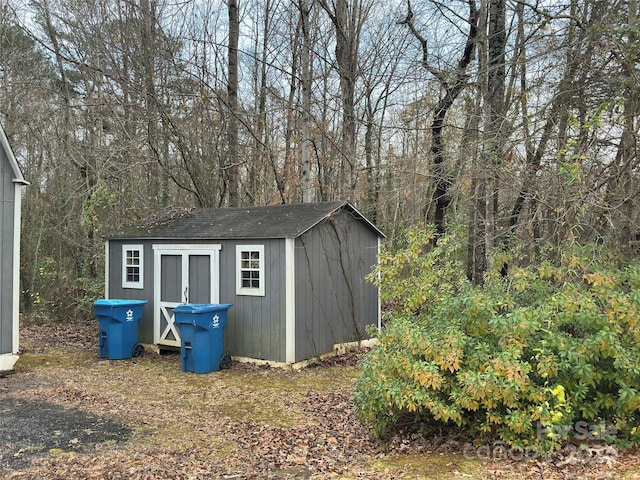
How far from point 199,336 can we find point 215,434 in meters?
3.04

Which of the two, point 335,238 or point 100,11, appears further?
point 100,11

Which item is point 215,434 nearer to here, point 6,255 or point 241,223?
point 241,223

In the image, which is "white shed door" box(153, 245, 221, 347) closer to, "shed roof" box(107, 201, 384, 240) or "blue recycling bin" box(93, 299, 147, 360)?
"shed roof" box(107, 201, 384, 240)

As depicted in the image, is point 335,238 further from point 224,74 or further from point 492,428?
point 224,74

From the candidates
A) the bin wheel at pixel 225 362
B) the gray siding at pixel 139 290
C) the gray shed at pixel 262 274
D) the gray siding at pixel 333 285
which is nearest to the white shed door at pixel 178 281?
the gray shed at pixel 262 274

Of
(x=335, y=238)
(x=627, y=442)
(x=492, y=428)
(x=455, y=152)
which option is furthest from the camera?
(x=335, y=238)

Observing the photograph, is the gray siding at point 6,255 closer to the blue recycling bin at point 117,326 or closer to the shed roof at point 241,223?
the blue recycling bin at point 117,326

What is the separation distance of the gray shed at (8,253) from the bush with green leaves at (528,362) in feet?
20.1

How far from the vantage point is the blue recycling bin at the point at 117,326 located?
9406 millimetres

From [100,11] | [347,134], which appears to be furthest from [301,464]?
[100,11]

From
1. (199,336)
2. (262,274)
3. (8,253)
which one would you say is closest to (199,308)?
(199,336)

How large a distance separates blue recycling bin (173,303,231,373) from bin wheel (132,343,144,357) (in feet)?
5.47

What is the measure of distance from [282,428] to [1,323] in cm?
513

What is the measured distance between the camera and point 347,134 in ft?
43.2
